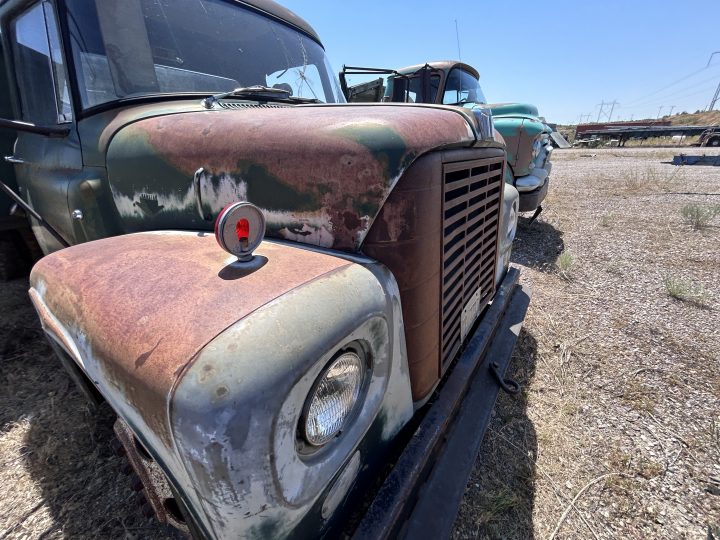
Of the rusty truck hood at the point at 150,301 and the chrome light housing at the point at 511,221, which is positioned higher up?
the rusty truck hood at the point at 150,301

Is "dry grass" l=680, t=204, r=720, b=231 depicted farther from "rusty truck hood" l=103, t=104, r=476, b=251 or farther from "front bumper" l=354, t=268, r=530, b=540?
"rusty truck hood" l=103, t=104, r=476, b=251

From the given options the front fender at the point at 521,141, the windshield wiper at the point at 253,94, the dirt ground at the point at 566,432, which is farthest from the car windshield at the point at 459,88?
the windshield wiper at the point at 253,94

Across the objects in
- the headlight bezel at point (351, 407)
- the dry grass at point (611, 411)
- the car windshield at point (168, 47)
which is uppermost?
the car windshield at point (168, 47)

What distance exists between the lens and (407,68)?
5961mm

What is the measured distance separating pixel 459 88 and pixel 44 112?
5376mm

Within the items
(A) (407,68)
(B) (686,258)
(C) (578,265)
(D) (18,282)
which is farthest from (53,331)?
(B) (686,258)

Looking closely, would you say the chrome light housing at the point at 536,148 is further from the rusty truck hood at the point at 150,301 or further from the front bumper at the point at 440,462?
the rusty truck hood at the point at 150,301

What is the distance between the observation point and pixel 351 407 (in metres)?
1.09

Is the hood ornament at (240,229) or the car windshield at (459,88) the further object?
the car windshield at (459,88)

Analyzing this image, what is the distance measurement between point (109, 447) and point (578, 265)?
5.42 m

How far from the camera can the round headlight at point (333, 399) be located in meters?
0.94

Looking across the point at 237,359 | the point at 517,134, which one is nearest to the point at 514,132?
the point at 517,134

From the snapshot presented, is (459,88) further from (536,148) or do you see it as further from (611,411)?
(611,411)

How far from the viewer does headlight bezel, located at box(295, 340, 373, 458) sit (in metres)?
0.90
